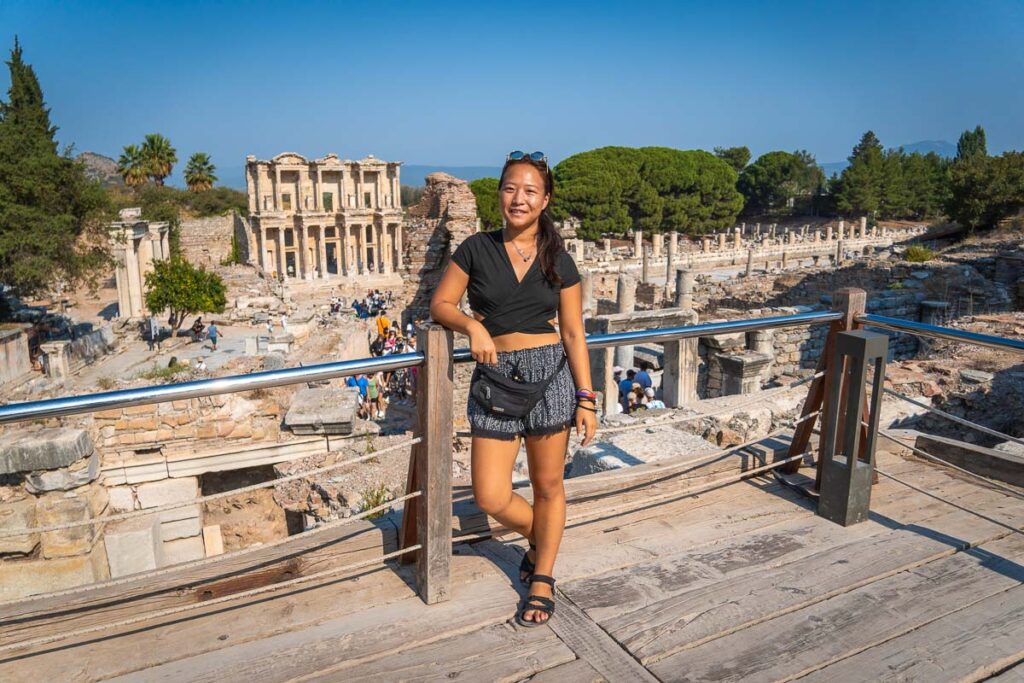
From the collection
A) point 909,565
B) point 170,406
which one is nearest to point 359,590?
point 909,565

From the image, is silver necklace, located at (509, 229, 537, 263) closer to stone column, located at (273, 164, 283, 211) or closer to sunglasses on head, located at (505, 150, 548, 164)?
sunglasses on head, located at (505, 150, 548, 164)

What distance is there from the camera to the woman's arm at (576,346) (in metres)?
2.61

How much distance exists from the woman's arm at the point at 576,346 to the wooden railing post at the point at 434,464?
1.40ft

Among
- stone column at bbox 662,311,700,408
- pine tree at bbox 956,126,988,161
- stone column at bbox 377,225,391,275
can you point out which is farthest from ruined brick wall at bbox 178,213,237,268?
pine tree at bbox 956,126,988,161

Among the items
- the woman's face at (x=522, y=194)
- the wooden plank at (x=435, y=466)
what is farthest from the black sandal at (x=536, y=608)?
the woman's face at (x=522, y=194)

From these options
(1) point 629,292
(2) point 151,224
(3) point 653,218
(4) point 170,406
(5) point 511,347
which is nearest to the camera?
(5) point 511,347

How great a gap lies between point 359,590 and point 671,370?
10.2 metres

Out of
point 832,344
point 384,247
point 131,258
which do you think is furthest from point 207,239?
point 832,344

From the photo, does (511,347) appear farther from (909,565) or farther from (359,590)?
(909,565)

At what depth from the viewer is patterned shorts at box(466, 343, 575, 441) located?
2.54m

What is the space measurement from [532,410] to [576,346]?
0.30 m

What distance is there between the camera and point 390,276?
172 ft

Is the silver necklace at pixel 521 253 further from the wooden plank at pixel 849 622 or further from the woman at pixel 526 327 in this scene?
the wooden plank at pixel 849 622

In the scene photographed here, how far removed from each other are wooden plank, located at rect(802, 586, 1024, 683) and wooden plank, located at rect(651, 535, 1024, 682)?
37 mm
